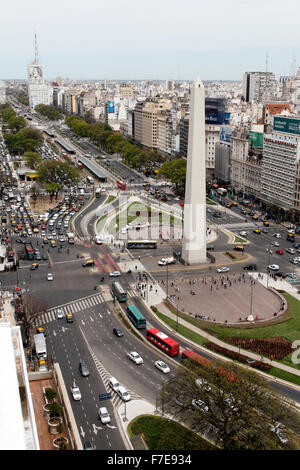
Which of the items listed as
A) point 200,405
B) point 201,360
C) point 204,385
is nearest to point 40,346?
point 201,360

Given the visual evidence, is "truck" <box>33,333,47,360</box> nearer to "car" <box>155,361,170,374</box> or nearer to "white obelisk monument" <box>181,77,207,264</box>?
"car" <box>155,361,170,374</box>

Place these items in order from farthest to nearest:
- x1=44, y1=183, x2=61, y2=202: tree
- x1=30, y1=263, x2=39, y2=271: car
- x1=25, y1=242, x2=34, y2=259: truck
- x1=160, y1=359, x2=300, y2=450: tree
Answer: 1. x1=44, y1=183, x2=61, y2=202: tree
2. x1=25, y1=242, x2=34, y2=259: truck
3. x1=30, y1=263, x2=39, y2=271: car
4. x1=160, y1=359, x2=300, y2=450: tree

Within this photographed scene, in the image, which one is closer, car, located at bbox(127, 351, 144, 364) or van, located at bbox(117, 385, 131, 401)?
van, located at bbox(117, 385, 131, 401)

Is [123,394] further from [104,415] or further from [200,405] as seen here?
[200,405]

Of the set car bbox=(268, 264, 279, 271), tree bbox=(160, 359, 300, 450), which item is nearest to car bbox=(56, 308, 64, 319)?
tree bbox=(160, 359, 300, 450)

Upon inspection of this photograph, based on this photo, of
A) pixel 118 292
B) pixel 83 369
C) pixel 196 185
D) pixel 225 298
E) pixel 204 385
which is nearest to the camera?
pixel 204 385

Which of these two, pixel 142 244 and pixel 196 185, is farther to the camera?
pixel 142 244

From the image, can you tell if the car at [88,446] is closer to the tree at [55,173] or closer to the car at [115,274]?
the car at [115,274]
